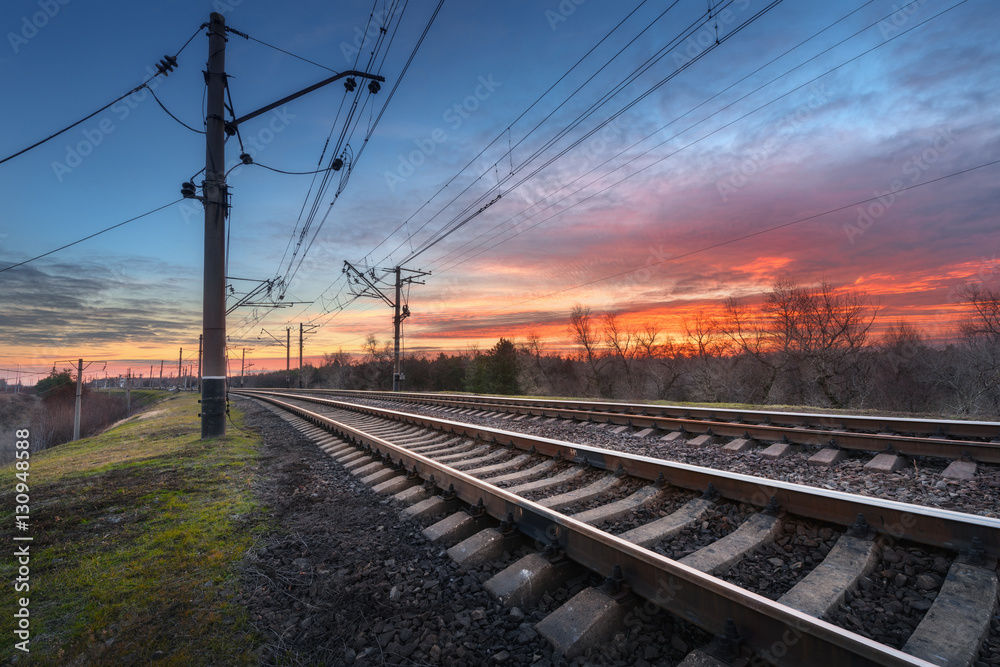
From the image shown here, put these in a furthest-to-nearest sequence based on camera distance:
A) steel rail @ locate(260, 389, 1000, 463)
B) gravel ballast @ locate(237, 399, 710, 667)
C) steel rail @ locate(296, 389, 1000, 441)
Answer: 1. steel rail @ locate(296, 389, 1000, 441)
2. steel rail @ locate(260, 389, 1000, 463)
3. gravel ballast @ locate(237, 399, 710, 667)

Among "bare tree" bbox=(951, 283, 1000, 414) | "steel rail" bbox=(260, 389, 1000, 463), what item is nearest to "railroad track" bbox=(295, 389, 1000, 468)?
"steel rail" bbox=(260, 389, 1000, 463)

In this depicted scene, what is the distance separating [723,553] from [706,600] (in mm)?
806

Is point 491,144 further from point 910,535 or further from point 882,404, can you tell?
point 882,404

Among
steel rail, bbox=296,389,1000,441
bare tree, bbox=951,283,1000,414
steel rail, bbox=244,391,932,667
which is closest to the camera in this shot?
steel rail, bbox=244,391,932,667

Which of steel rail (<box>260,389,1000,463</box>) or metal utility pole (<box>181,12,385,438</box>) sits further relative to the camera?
metal utility pole (<box>181,12,385,438</box>)

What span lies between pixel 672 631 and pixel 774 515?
162cm

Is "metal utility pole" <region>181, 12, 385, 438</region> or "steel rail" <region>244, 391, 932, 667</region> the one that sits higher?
"metal utility pole" <region>181, 12, 385, 438</region>

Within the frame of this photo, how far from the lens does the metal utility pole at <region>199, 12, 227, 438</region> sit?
10867 millimetres

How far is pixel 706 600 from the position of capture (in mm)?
2371

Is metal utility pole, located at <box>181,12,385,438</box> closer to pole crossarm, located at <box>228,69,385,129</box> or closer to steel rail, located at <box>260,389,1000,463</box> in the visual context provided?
pole crossarm, located at <box>228,69,385,129</box>

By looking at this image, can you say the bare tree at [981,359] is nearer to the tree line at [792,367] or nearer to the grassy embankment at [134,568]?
the tree line at [792,367]

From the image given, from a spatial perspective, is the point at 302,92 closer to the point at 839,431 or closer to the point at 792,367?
the point at 839,431

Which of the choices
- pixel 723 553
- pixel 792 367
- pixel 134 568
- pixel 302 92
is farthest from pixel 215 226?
pixel 792 367

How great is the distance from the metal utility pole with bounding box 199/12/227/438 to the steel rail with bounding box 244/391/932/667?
32.2 ft
